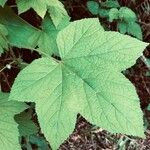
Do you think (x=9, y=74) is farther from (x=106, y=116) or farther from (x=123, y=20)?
(x=106, y=116)

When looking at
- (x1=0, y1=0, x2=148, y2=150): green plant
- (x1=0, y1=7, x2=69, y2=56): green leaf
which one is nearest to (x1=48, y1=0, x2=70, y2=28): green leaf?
(x1=0, y1=7, x2=69, y2=56): green leaf

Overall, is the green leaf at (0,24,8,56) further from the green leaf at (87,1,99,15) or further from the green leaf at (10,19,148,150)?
the green leaf at (87,1,99,15)

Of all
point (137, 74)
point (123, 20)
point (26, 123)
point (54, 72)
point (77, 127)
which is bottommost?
point (77, 127)

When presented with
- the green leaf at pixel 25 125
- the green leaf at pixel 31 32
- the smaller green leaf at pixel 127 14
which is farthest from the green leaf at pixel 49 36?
the smaller green leaf at pixel 127 14

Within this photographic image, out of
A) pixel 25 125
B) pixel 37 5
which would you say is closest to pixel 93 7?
pixel 37 5

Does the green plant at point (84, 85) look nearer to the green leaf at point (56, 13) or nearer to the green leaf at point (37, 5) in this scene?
the green leaf at point (37, 5)

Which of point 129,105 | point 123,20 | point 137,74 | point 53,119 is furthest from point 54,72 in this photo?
point 137,74
